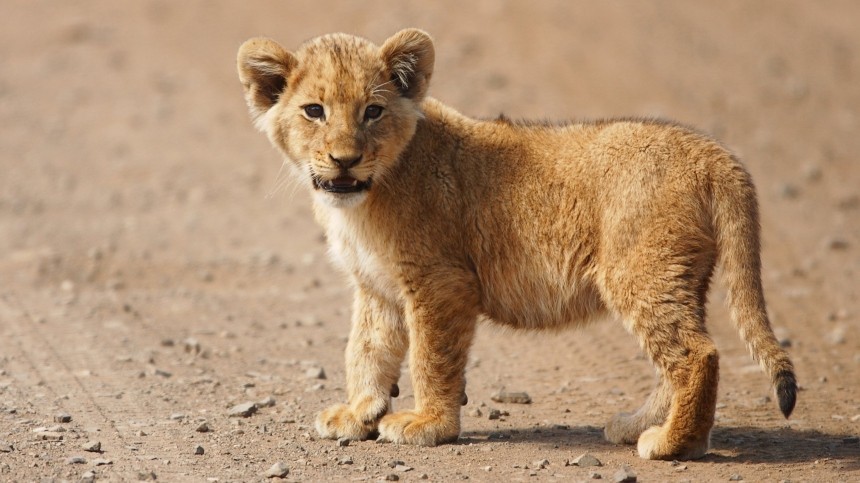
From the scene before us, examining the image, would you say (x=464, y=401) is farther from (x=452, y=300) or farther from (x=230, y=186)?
(x=230, y=186)

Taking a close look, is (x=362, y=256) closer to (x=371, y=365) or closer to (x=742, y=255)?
(x=371, y=365)

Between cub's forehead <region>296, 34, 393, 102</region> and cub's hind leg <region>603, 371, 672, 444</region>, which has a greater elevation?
cub's forehead <region>296, 34, 393, 102</region>

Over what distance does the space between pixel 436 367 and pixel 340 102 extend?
1.58 m

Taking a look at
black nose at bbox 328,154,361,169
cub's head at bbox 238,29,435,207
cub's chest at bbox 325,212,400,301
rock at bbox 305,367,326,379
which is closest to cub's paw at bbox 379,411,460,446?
cub's chest at bbox 325,212,400,301

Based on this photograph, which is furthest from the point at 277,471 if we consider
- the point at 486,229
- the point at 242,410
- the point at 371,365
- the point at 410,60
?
the point at 410,60

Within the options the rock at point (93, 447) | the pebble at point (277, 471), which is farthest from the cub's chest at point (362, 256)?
the rock at point (93, 447)

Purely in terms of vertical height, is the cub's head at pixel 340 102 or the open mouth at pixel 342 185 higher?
the cub's head at pixel 340 102

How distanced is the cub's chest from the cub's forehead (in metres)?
0.74

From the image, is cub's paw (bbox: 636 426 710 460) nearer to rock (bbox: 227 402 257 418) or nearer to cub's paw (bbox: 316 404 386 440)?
cub's paw (bbox: 316 404 386 440)

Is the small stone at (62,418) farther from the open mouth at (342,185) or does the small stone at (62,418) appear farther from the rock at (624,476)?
the rock at (624,476)

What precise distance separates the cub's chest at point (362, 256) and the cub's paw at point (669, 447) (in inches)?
64.4

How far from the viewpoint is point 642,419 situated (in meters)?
7.30

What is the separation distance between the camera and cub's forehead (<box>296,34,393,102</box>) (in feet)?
23.1

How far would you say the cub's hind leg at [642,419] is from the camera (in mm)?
7270
